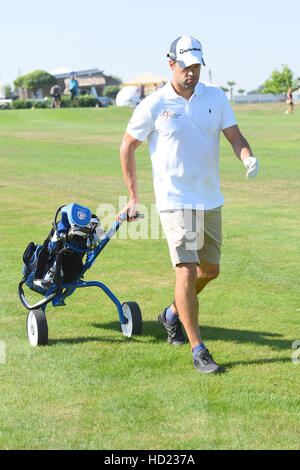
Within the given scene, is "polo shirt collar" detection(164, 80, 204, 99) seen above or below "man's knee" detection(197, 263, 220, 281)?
above

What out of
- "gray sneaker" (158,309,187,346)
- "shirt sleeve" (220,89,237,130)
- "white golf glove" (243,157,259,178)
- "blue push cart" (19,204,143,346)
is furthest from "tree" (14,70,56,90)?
"white golf glove" (243,157,259,178)

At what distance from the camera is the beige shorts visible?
6.04 meters

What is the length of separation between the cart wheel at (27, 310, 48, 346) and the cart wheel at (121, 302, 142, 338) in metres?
0.73

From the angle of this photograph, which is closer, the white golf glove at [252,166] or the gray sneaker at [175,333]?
the white golf glove at [252,166]

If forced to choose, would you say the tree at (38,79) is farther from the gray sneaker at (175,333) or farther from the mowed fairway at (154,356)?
the gray sneaker at (175,333)

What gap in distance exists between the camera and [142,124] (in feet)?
19.9

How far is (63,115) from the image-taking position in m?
45.2

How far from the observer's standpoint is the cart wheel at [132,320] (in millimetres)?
6668

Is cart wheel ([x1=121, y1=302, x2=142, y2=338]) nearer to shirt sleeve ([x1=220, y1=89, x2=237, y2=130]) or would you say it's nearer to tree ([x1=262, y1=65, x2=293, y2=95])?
shirt sleeve ([x1=220, y1=89, x2=237, y2=130])

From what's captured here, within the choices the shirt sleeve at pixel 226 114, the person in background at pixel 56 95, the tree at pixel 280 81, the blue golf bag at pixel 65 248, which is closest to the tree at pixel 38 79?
the tree at pixel 280 81
